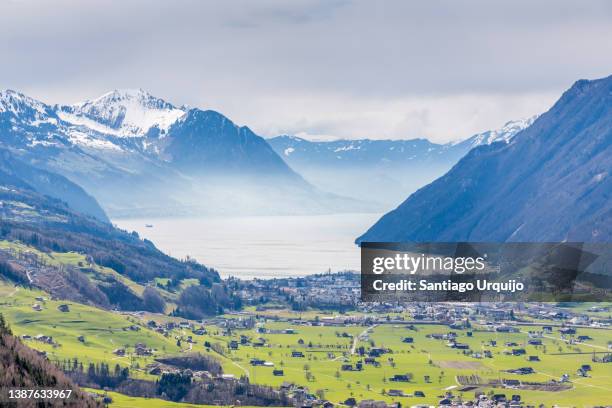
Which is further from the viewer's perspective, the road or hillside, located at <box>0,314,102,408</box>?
the road

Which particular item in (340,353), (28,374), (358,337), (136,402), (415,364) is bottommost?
(136,402)

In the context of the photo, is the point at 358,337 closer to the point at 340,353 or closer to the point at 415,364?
the point at 340,353

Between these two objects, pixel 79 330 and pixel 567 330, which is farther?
pixel 567 330

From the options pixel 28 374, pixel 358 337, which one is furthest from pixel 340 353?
pixel 28 374

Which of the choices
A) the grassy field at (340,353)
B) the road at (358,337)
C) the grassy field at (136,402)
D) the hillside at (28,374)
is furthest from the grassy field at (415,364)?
the hillside at (28,374)

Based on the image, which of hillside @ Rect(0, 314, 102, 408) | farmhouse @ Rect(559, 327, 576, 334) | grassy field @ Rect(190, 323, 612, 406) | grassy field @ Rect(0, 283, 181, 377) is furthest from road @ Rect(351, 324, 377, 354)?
hillside @ Rect(0, 314, 102, 408)

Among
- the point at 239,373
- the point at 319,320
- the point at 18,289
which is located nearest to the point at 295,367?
the point at 239,373

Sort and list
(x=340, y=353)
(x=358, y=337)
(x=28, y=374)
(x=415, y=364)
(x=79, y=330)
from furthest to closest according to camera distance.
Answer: (x=358, y=337) → (x=79, y=330) → (x=340, y=353) → (x=415, y=364) → (x=28, y=374)

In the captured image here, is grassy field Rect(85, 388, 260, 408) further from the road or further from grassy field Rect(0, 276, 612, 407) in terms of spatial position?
the road

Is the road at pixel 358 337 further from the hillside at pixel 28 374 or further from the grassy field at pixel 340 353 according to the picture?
the hillside at pixel 28 374

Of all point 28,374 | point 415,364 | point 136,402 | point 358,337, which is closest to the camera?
point 28,374
